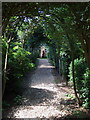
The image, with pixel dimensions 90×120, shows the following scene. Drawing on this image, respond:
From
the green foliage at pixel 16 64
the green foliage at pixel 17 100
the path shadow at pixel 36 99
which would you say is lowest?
the path shadow at pixel 36 99

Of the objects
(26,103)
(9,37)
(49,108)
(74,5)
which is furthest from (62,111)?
(9,37)

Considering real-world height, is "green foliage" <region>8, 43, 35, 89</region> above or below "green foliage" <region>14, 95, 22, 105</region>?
above

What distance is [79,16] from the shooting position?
192 cm

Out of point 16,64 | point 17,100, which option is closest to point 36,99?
point 17,100

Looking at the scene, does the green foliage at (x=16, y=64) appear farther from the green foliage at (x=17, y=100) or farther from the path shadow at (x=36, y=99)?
the path shadow at (x=36, y=99)

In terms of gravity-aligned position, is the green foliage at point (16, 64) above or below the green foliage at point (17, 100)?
above

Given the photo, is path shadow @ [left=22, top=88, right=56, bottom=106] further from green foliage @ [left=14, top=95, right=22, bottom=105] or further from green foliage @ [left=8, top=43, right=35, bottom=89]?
green foliage @ [left=8, top=43, right=35, bottom=89]

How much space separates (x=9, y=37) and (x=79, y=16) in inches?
89.1

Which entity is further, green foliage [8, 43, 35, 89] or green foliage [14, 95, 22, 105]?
green foliage [8, 43, 35, 89]

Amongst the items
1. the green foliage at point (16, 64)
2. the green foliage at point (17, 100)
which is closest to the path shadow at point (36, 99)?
the green foliage at point (17, 100)

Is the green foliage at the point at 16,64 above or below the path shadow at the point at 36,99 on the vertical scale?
above

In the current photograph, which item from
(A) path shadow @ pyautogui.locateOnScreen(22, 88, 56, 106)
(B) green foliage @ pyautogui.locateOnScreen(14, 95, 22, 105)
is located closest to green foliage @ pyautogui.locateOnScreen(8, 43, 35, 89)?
(B) green foliage @ pyautogui.locateOnScreen(14, 95, 22, 105)

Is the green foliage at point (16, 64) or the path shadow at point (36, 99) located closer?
the path shadow at point (36, 99)

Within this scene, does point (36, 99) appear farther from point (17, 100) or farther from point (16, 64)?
point (16, 64)
